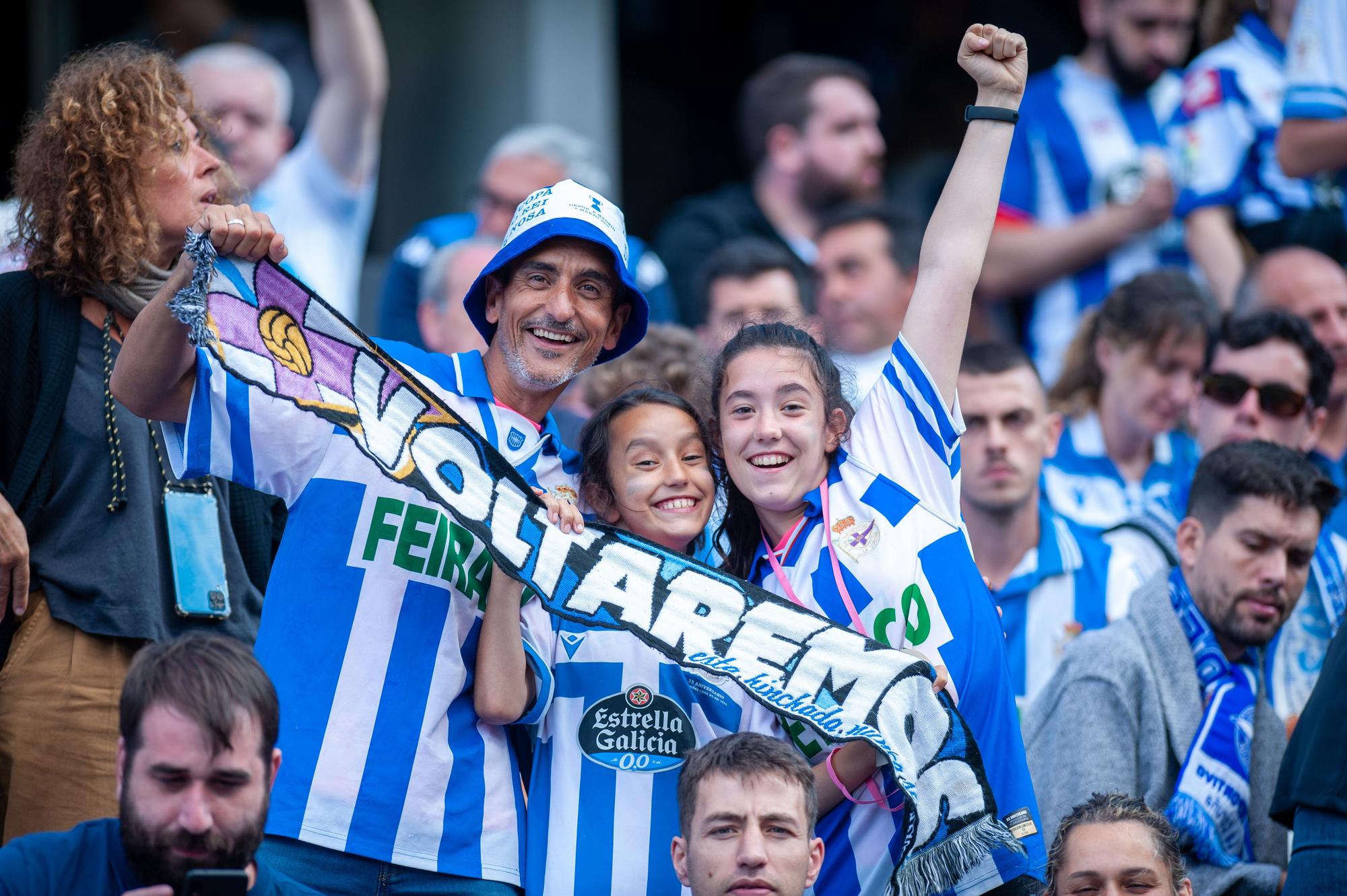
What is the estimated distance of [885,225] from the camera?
7.20 metres

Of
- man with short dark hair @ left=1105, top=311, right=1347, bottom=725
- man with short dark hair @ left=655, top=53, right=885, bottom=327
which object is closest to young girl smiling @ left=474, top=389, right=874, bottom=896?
man with short dark hair @ left=1105, top=311, right=1347, bottom=725

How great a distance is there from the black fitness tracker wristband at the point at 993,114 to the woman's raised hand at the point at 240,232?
1703 millimetres

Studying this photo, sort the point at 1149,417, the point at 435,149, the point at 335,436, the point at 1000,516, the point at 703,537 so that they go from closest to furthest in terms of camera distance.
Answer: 1. the point at 335,436
2. the point at 703,537
3. the point at 1000,516
4. the point at 1149,417
5. the point at 435,149

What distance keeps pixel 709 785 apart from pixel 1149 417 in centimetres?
348

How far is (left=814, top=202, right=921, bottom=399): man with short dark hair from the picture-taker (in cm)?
707

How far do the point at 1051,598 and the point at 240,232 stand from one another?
3.03 m

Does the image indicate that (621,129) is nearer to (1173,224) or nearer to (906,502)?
(1173,224)

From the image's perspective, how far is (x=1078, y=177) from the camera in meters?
7.55

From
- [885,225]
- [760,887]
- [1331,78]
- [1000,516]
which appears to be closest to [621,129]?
[885,225]

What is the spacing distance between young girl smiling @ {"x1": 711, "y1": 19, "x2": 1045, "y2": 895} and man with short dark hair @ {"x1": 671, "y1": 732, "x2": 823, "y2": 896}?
28 cm

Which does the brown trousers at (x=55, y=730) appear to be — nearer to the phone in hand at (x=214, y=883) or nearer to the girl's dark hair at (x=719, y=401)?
the phone in hand at (x=214, y=883)

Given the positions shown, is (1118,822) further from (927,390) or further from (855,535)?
(927,390)

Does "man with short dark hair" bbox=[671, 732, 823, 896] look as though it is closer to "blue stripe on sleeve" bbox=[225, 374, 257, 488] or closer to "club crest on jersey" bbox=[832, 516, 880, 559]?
"club crest on jersey" bbox=[832, 516, 880, 559]

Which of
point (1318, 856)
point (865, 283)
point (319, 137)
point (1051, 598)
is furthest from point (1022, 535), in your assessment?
point (319, 137)
